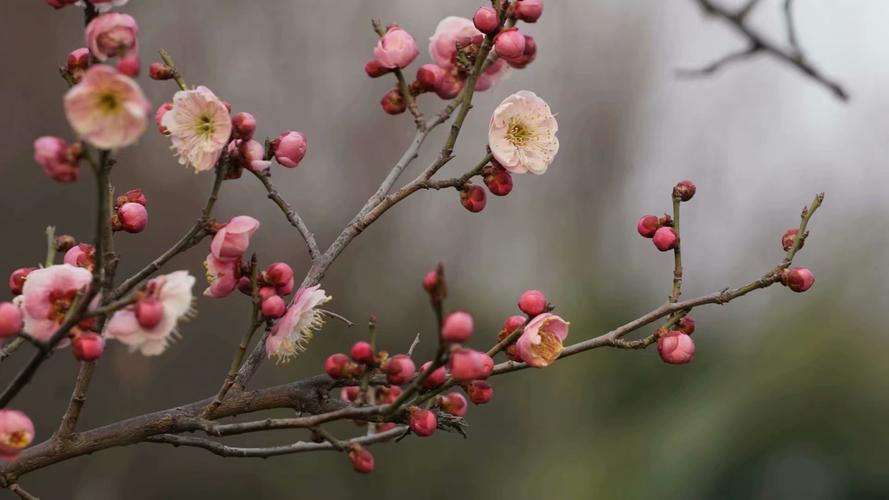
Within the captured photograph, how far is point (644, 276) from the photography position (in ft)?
22.5

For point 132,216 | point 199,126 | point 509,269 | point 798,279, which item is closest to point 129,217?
point 132,216

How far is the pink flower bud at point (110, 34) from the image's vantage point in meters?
0.64

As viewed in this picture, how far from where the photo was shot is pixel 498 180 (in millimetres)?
915

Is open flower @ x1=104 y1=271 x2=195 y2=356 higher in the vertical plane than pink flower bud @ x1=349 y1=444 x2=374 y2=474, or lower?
higher

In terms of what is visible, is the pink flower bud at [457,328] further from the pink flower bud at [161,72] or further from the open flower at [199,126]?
the pink flower bud at [161,72]

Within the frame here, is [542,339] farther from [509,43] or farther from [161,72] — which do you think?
[161,72]

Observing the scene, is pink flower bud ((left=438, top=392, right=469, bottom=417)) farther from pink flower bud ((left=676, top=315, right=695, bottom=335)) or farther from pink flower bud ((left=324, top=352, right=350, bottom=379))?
pink flower bud ((left=676, top=315, right=695, bottom=335))

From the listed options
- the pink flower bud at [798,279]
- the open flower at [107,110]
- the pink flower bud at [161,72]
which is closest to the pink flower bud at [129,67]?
the open flower at [107,110]

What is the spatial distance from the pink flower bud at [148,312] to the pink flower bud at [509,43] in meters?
0.43

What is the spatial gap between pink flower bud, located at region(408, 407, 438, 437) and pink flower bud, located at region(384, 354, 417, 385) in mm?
27

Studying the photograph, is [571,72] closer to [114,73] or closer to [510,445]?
[510,445]

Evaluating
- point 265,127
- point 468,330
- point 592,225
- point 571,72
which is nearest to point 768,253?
point 592,225

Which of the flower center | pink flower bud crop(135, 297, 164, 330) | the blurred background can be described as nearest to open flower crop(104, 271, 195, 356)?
pink flower bud crop(135, 297, 164, 330)

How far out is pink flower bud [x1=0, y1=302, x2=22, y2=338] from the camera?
0.66 meters
